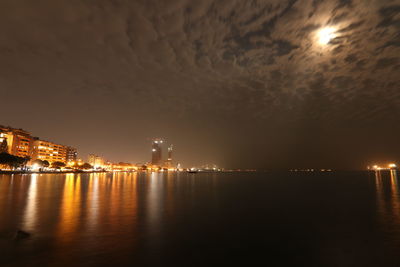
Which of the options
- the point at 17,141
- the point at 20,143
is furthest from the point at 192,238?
the point at 20,143

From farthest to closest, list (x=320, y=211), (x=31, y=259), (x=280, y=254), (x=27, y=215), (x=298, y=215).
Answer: (x=320, y=211), (x=298, y=215), (x=27, y=215), (x=280, y=254), (x=31, y=259)

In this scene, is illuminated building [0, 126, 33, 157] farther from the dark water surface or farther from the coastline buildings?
the dark water surface

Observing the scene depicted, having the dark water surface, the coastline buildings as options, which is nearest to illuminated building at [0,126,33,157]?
the coastline buildings

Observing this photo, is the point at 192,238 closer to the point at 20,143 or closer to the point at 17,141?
the point at 17,141

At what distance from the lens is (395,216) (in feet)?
93.1

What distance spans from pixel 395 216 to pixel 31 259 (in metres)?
37.4

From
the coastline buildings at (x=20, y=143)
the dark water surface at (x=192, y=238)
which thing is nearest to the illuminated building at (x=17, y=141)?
the coastline buildings at (x=20, y=143)

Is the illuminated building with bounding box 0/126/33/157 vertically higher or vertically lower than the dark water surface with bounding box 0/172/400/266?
higher

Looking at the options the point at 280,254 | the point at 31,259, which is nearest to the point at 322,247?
the point at 280,254

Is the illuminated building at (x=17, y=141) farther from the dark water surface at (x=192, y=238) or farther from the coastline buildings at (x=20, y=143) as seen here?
the dark water surface at (x=192, y=238)

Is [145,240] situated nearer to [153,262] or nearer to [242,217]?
[153,262]

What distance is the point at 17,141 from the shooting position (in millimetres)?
168500

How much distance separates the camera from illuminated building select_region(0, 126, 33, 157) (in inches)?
6289

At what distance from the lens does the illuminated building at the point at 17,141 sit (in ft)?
524
